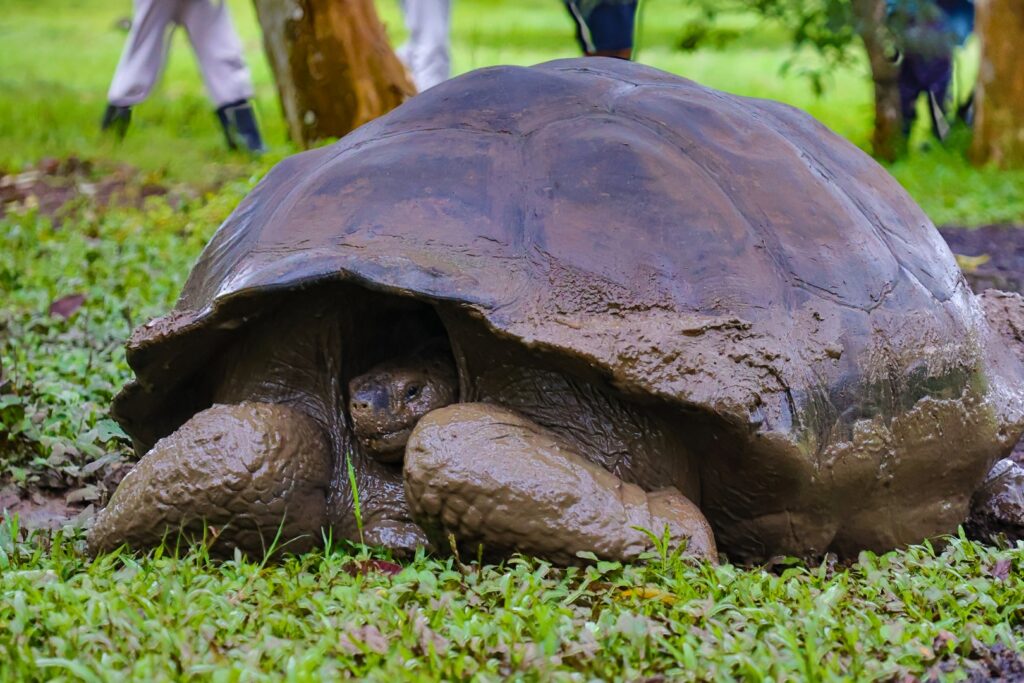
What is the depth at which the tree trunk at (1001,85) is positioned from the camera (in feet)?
30.3

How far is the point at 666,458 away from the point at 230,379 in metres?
1.00

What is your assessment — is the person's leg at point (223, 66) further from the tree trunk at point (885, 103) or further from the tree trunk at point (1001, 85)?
the tree trunk at point (1001, 85)

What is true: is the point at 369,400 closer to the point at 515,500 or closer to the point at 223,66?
the point at 515,500

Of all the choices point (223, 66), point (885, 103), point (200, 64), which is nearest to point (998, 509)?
point (223, 66)

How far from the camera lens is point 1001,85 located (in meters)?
9.29

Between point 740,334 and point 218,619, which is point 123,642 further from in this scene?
point 740,334

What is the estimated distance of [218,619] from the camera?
6.89 ft

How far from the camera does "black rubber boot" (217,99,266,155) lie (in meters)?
8.21

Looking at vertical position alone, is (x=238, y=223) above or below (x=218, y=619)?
above

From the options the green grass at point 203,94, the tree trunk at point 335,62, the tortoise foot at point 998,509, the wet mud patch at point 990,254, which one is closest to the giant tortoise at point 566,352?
the tortoise foot at point 998,509

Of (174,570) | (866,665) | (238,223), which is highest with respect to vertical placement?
(238,223)

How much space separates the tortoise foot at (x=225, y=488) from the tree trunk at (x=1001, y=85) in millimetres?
7927

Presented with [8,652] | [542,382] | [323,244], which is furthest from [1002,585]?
[8,652]

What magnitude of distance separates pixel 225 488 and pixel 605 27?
5.20m
